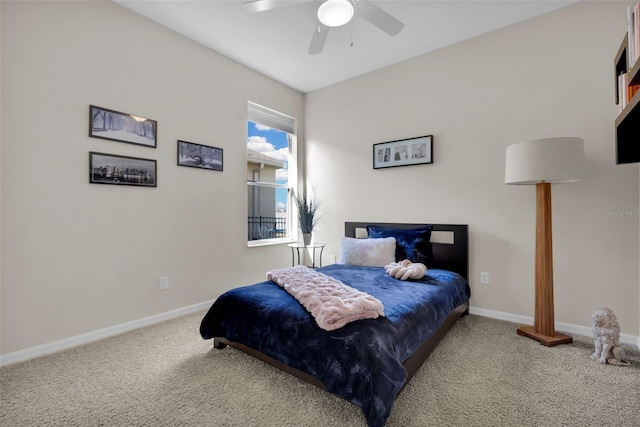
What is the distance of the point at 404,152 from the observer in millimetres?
3543

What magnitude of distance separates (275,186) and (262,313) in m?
2.56

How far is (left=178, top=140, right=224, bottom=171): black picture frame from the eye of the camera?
3080mm

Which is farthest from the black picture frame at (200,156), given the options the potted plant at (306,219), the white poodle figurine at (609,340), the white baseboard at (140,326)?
the white poodle figurine at (609,340)

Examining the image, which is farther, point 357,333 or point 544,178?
point 544,178

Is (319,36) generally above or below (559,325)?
above

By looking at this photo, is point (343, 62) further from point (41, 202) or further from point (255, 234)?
point (41, 202)

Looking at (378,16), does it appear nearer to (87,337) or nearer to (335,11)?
(335,11)

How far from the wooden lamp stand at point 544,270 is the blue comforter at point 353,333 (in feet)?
2.08

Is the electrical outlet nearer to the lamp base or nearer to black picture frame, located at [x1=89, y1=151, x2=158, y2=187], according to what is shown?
the lamp base

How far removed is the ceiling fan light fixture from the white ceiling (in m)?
0.26

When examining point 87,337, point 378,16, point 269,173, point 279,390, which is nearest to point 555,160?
point 378,16

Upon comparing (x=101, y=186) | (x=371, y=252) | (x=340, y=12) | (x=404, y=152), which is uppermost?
(x=340, y=12)

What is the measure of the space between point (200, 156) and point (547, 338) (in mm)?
3636

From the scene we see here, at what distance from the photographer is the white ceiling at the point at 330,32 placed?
2611 mm
